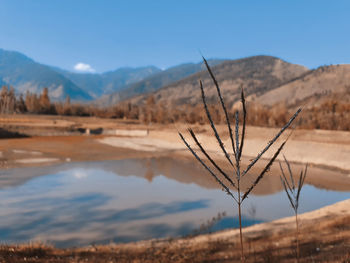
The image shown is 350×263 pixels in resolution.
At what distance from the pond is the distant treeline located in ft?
12.4

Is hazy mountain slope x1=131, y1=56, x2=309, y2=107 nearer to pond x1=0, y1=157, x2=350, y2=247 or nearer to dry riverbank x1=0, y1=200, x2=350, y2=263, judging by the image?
pond x1=0, y1=157, x2=350, y2=247

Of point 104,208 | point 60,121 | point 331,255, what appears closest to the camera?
point 331,255

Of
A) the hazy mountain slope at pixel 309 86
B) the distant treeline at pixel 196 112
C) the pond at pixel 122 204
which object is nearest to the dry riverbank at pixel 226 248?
the pond at pixel 122 204

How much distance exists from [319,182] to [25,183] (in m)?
15.6

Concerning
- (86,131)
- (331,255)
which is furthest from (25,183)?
(86,131)

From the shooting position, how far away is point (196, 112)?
4444 centimetres

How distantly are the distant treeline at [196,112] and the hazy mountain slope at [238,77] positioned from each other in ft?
184

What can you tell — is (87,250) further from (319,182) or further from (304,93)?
(304,93)

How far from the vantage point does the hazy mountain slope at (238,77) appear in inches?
4688

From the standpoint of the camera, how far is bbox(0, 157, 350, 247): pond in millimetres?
8734

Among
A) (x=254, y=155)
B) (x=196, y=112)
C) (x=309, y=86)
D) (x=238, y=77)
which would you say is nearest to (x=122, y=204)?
(x=254, y=155)

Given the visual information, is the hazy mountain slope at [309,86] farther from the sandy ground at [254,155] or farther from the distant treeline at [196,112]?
the sandy ground at [254,155]

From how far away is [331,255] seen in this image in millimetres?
4672

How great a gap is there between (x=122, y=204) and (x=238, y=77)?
423ft
